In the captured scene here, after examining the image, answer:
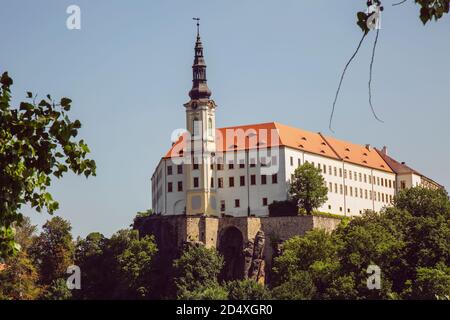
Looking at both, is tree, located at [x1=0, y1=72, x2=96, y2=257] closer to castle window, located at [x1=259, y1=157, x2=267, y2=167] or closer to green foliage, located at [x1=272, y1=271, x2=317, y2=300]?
green foliage, located at [x1=272, y1=271, x2=317, y2=300]

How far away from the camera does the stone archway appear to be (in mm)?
91812

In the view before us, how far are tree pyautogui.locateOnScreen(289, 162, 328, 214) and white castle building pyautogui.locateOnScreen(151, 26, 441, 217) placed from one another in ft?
3.67

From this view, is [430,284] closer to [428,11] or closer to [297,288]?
[297,288]

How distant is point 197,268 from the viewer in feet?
286

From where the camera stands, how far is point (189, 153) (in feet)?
326

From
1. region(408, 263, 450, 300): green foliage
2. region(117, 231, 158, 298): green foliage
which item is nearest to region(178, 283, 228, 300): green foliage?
region(117, 231, 158, 298): green foliage

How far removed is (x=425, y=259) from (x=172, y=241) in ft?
78.1

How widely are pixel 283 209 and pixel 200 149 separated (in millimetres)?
10651

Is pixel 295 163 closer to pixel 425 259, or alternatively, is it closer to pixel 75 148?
pixel 425 259

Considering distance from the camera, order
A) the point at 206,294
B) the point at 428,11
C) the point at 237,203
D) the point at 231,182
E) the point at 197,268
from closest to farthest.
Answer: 1. the point at 428,11
2. the point at 206,294
3. the point at 197,268
4. the point at 237,203
5. the point at 231,182

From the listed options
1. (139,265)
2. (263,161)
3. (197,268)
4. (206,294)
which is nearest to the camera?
(206,294)

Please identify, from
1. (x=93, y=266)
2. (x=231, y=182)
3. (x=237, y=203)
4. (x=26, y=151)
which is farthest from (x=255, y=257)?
(x=26, y=151)

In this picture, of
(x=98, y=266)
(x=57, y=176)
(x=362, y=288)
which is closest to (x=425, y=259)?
(x=362, y=288)

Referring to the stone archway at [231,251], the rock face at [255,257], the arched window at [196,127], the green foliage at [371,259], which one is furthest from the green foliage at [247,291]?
the arched window at [196,127]
